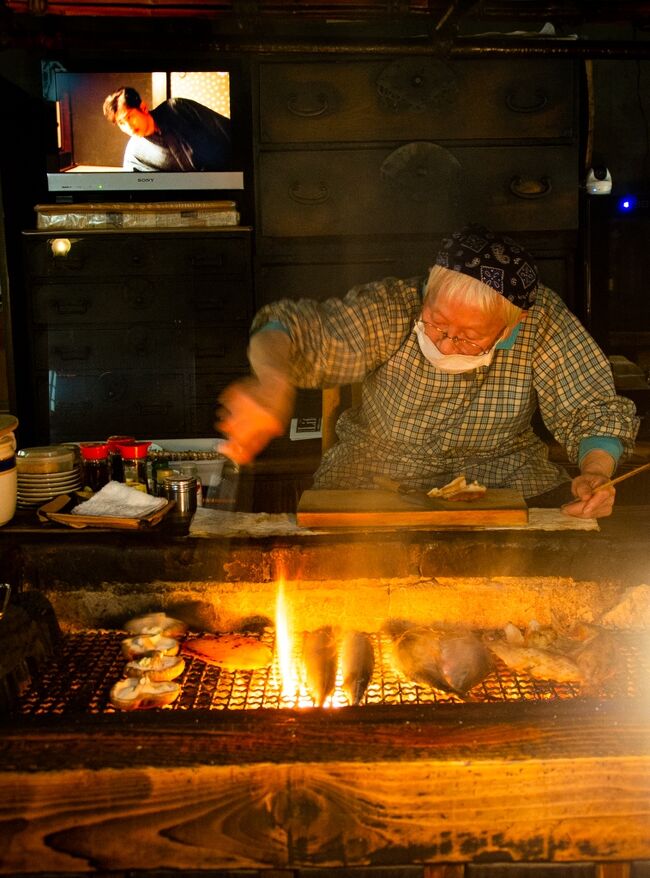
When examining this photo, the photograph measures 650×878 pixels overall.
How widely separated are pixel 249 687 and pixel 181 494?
2.37 ft

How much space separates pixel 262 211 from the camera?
519 centimetres

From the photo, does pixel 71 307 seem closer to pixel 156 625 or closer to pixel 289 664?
pixel 156 625

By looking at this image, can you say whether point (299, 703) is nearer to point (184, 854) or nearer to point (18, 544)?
point (184, 854)

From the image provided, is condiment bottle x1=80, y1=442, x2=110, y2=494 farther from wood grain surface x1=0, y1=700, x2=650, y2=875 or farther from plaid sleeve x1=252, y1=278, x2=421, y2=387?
wood grain surface x1=0, y1=700, x2=650, y2=875

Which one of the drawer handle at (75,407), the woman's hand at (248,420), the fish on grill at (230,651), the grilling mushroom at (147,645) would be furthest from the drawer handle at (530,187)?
the grilling mushroom at (147,645)

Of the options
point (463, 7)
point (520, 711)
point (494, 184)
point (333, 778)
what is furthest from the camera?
point (494, 184)

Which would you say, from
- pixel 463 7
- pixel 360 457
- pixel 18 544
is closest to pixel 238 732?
pixel 18 544

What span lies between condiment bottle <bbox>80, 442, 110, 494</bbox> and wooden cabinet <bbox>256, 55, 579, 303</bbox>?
2.57 metres

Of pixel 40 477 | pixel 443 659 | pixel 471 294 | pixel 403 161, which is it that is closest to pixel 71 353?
pixel 403 161

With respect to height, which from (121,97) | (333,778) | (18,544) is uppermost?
(121,97)

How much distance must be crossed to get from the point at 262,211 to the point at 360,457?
2.30 metres

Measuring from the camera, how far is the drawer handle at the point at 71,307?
5.21 metres

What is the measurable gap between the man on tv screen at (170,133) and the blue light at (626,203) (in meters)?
2.59

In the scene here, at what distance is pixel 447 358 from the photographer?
306 cm
